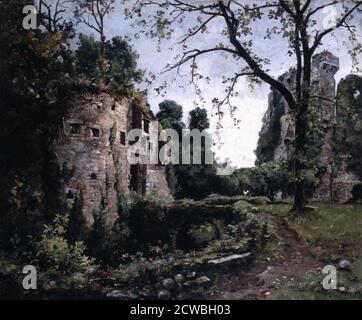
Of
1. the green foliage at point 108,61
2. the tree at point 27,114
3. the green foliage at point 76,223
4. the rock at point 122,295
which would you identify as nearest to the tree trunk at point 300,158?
the green foliage at point 108,61

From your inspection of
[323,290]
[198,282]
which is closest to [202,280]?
[198,282]

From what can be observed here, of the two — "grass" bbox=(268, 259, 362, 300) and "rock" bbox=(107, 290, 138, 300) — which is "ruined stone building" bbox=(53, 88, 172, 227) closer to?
"rock" bbox=(107, 290, 138, 300)

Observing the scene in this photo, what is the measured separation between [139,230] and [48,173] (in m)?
1.35

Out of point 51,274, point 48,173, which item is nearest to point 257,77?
point 48,173

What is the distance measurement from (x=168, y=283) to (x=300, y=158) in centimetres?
232

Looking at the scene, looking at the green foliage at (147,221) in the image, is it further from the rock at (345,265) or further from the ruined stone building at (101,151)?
the rock at (345,265)

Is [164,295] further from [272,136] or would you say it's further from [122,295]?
[272,136]

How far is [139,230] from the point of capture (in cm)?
685

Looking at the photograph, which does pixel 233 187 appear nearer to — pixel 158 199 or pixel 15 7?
pixel 158 199

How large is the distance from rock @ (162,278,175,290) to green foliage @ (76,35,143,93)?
2492mm

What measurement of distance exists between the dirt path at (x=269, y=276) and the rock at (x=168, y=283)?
434 millimetres
